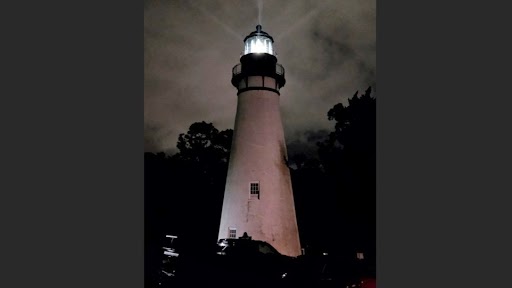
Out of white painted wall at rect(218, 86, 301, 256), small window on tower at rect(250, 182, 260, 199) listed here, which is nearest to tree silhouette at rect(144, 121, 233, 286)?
white painted wall at rect(218, 86, 301, 256)

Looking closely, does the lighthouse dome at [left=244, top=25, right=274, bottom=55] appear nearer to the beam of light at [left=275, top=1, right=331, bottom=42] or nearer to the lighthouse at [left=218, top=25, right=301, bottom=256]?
the lighthouse at [left=218, top=25, right=301, bottom=256]

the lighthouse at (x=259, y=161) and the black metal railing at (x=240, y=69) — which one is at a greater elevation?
the black metal railing at (x=240, y=69)

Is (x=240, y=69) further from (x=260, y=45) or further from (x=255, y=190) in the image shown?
(x=255, y=190)

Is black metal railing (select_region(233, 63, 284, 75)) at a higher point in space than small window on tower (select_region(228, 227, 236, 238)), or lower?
higher

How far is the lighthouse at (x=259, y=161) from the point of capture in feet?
42.6

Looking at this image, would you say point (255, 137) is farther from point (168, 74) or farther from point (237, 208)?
point (168, 74)

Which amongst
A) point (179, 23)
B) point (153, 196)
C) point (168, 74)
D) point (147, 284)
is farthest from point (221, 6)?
point (153, 196)

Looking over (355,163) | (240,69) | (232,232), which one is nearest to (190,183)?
(232,232)

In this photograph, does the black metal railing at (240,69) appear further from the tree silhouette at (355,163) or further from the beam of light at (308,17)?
the tree silhouette at (355,163)

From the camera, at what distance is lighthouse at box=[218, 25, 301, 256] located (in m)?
13.0

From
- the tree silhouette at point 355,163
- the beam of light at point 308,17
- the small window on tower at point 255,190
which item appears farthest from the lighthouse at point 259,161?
the beam of light at point 308,17

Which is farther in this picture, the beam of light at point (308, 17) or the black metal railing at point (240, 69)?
the black metal railing at point (240, 69)

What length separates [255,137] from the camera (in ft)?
45.1

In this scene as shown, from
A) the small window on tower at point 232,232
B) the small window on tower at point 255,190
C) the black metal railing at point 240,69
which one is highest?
the black metal railing at point 240,69
